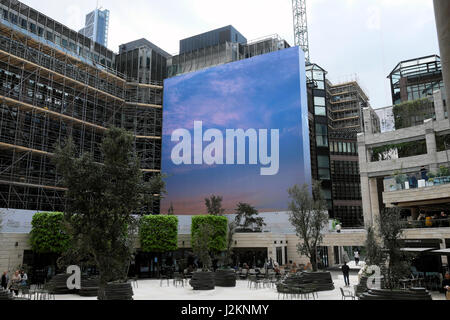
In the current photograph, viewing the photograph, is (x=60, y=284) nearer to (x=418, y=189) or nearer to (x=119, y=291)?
(x=119, y=291)

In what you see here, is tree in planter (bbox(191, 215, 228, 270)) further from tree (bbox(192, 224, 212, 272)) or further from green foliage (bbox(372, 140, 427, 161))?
green foliage (bbox(372, 140, 427, 161))

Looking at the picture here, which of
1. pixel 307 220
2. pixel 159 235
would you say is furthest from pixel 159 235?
pixel 307 220

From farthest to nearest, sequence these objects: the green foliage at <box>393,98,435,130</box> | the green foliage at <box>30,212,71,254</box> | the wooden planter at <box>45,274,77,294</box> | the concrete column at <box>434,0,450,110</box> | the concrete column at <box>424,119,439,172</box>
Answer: the green foliage at <box>393,98,435,130</box>
the concrete column at <box>424,119,439,172</box>
the green foliage at <box>30,212,71,254</box>
the wooden planter at <box>45,274,77,294</box>
the concrete column at <box>434,0,450,110</box>

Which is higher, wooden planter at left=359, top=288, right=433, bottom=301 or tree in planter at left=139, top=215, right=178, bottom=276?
tree in planter at left=139, top=215, right=178, bottom=276

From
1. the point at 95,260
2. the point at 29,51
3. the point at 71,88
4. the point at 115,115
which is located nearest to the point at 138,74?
the point at 115,115

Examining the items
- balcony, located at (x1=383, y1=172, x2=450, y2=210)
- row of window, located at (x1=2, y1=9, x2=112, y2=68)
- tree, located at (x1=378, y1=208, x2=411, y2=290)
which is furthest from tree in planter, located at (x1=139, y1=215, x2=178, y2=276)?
row of window, located at (x1=2, y1=9, x2=112, y2=68)


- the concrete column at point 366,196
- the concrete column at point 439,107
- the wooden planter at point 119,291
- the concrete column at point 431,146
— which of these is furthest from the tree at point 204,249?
the concrete column at point 439,107

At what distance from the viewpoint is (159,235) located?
31.5 m

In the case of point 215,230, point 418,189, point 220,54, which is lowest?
point 215,230

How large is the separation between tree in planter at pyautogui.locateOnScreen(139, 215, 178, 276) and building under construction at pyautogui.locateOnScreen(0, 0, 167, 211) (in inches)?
320

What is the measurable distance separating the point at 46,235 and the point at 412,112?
3652 centimetres

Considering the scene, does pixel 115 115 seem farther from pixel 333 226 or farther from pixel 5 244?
pixel 333 226

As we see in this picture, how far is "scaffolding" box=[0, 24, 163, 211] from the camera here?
3312 centimetres

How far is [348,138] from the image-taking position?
63.4 meters
